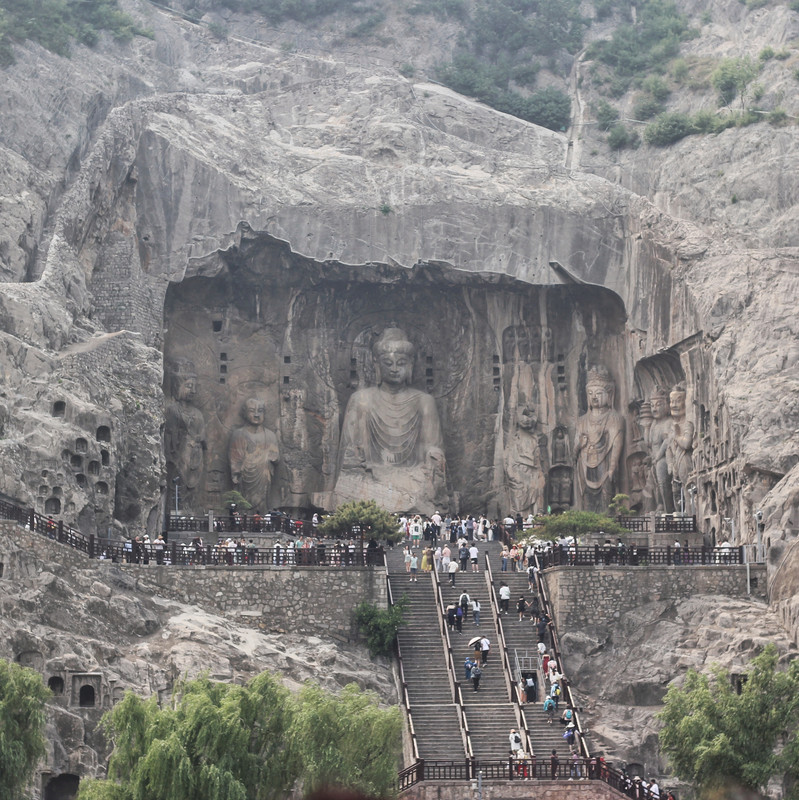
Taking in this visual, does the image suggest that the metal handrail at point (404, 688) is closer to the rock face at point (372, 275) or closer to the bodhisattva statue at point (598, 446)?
the rock face at point (372, 275)

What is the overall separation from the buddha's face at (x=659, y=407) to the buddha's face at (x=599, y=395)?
2.15 meters

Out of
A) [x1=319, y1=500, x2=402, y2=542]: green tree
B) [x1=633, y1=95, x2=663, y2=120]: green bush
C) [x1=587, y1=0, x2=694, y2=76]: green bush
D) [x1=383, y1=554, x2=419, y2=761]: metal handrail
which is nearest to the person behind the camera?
[x1=383, y1=554, x2=419, y2=761]: metal handrail

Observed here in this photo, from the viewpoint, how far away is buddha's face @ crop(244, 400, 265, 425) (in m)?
61.6

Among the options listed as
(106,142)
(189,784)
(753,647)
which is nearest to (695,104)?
(106,142)

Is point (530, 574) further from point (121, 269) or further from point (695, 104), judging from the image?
point (695, 104)

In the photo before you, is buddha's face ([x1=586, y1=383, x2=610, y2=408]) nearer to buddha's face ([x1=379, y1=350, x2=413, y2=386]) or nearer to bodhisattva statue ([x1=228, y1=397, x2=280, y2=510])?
buddha's face ([x1=379, y1=350, x2=413, y2=386])

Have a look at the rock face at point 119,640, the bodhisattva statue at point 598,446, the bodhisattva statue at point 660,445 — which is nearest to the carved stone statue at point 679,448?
the bodhisattva statue at point 660,445

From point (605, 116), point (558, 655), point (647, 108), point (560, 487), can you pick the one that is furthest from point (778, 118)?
point (558, 655)

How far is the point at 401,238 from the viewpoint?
198ft

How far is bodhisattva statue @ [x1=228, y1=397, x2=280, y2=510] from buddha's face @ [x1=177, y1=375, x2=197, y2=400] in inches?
84.6

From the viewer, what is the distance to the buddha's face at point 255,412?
202 ft

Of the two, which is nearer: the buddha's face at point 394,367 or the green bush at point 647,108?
the buddha's face at point 394,367

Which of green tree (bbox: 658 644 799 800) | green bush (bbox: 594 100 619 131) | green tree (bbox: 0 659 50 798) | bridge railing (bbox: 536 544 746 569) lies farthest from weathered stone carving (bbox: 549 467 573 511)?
green tree (bbox: 0 659 50 798)

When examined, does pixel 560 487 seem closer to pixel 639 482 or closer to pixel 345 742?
pixel 639 482
